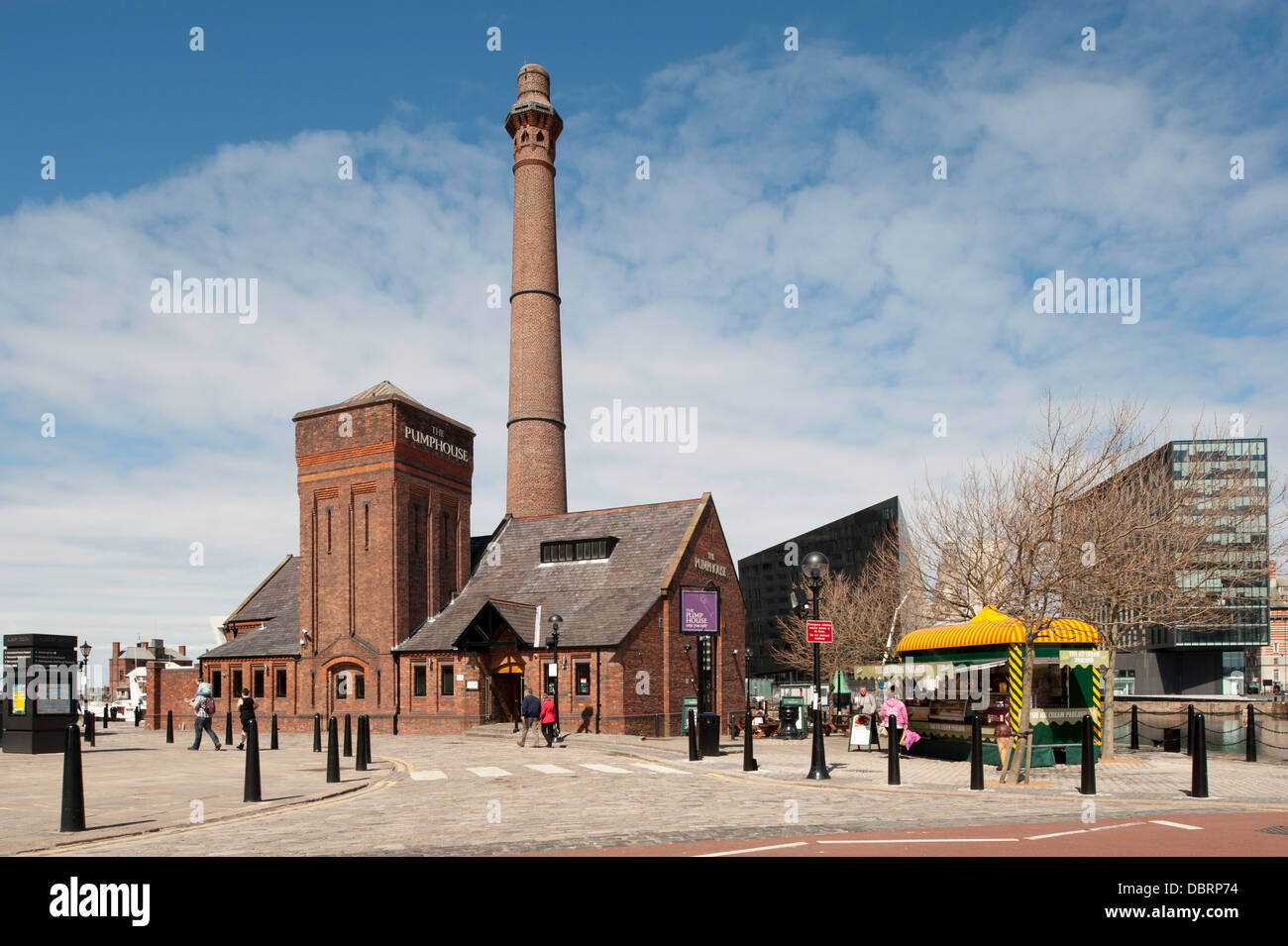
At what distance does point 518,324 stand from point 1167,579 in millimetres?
33322

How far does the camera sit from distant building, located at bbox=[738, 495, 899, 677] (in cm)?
8325

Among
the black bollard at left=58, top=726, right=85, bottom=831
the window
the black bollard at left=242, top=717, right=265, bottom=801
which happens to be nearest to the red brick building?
the window

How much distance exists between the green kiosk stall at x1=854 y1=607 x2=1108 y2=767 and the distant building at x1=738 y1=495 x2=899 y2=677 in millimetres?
42620

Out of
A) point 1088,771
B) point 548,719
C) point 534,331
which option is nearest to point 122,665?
point 534,331

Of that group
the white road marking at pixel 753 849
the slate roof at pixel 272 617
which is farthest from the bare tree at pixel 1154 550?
the slate roof at pixel 272 617

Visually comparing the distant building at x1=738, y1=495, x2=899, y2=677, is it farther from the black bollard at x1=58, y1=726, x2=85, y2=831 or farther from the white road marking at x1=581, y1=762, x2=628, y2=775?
the black bollard at x1=58, y1=726, x2=85, y2=831

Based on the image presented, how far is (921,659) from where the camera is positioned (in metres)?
25.1

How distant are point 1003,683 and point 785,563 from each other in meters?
75.5

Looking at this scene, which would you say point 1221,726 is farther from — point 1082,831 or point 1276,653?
point 1276,653

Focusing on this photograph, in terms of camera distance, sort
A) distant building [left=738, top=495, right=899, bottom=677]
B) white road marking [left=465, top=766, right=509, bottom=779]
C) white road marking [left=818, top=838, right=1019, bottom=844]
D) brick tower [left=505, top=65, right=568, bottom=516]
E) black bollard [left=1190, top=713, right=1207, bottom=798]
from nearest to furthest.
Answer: white road marking [left=818, top=838, right=1019, bottom=844]
black bollard [left=1190, top=713, right=1207, bottom=798]
white road marking [left=465, top=766, right=509, bottom=779]
brick tower [left=505, top=65, right=568, bottom=516]
distant building [left=738, top=495, right=899, bottom=677]

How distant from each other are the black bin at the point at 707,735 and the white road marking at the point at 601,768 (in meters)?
2.99
